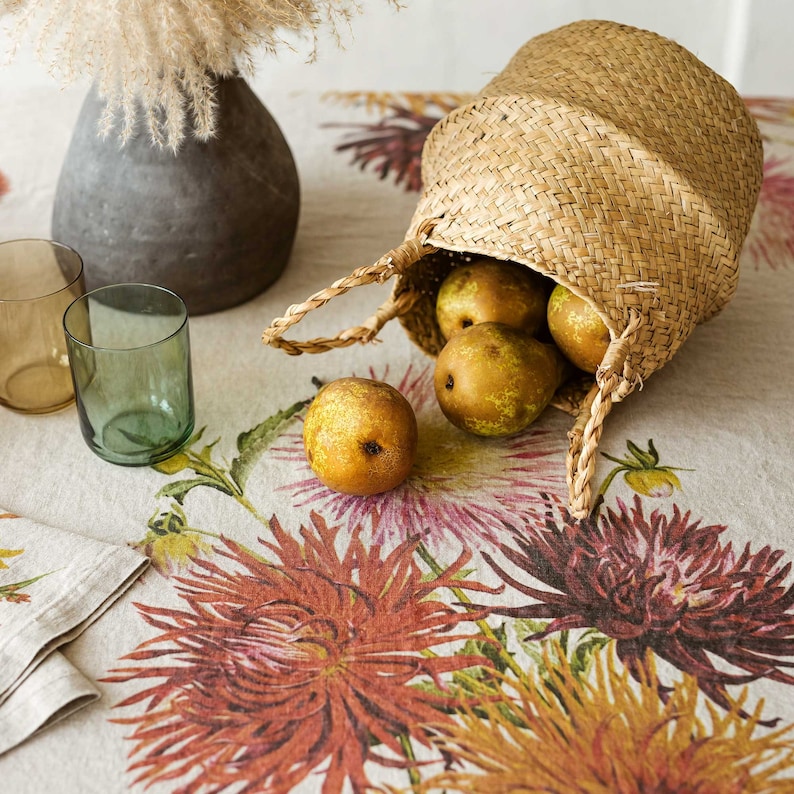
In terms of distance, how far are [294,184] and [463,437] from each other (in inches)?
12.1

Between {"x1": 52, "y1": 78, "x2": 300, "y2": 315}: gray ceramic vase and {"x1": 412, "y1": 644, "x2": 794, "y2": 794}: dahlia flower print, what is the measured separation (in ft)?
1.51

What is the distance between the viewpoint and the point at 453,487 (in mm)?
722

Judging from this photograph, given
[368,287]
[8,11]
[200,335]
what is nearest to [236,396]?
[200,335]

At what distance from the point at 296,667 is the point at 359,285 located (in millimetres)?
314

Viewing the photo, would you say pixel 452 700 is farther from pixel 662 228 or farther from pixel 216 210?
pixel 216 210

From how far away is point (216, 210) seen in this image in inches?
33.0

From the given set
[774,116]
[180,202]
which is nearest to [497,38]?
[774,116]

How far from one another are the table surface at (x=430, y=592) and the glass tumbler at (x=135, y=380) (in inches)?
0.9

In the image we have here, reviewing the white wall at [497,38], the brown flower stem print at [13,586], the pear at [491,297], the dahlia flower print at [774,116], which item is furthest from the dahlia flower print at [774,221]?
the white wall at [497,38]

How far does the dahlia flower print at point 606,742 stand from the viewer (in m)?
0.53

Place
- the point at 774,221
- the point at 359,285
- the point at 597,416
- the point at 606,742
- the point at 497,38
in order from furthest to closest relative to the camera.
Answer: the point at 497,38, the point at 774,221, the point at 359,285, the point at 597,416, the point at 606,742

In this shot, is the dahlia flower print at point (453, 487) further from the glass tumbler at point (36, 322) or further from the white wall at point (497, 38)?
the white wall at point (497, 38)

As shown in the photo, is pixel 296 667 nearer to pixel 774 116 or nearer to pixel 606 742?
pixel 606 742

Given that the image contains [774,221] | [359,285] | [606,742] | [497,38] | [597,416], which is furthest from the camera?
[497,38]
